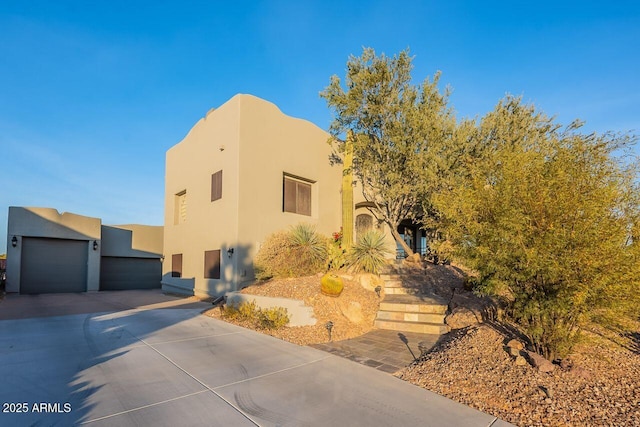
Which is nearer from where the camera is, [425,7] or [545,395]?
[545,395]

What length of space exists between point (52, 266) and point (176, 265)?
646 cm

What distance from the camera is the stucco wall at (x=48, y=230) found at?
14711 millimetres

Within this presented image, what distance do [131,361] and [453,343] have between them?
17.4 ft

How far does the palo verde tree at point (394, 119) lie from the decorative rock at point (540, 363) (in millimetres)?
7330

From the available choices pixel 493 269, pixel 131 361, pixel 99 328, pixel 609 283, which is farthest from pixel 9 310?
pixel 609 283

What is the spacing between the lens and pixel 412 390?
4008 mm

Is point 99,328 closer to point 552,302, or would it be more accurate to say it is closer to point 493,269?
point 493,269

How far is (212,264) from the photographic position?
1285 cm

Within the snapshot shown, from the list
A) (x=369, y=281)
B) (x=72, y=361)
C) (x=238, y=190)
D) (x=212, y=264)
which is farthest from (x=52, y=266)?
(x=369, y=281)

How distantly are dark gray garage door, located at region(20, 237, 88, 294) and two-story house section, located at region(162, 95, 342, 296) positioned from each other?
4566 mm

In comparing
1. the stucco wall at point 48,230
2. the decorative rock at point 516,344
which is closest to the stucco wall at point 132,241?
the stucco wall at point 48,230

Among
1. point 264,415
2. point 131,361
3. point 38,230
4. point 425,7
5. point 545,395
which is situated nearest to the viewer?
point 264,415

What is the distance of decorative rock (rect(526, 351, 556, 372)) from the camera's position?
13.5ft

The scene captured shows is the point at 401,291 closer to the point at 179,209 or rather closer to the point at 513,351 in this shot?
the point at 513,351
